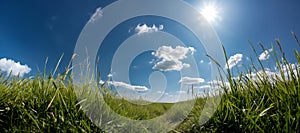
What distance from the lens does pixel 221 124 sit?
3.07 metres

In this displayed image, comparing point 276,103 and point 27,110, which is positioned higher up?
point 27,110

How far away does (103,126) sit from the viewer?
342cm

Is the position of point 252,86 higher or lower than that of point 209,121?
higher

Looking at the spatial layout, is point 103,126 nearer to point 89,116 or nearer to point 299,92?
point 89,116

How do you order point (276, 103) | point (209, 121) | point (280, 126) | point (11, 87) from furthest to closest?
1. point (11, 87)
2. point (209, 121)
3. point (276, 103)
4. point (280, 126)

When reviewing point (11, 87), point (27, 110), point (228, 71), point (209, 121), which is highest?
point (11, 87)

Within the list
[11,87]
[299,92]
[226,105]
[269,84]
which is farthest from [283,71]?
[11,87]

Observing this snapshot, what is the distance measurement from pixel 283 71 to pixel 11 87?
367cm

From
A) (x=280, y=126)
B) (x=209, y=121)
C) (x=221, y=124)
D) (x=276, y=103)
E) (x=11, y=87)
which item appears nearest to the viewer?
(x=280, y=126)

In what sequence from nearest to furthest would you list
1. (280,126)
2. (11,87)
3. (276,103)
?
(280,126)
(276,103)
(11,87)

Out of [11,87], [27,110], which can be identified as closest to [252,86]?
[27,110]

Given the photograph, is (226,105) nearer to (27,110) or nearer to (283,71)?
(283,71)

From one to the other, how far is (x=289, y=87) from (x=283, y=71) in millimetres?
361

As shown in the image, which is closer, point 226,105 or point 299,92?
point 299,92
